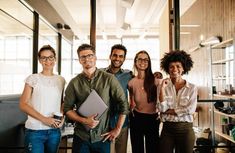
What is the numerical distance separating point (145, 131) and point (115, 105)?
1.39ft

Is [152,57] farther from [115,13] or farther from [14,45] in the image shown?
[115,13]

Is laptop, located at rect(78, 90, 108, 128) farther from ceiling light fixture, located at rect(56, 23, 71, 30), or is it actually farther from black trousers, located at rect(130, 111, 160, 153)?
ceiling light fixture, located at rect(56, 23, 71, 30)

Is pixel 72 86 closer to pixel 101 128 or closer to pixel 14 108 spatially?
pixel 101 128

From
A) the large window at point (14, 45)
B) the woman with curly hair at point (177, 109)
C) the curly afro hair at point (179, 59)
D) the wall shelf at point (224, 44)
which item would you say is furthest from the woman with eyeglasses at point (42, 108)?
the wall shelf at point (224, 44)

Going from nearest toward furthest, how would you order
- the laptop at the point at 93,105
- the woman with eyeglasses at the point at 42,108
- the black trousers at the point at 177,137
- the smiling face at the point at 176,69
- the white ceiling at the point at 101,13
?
the laptop at the point at 93,105 → the woman with eyeglasses at the point at 42,108 → the black trousers at the point at 177,137 → the smiling face at the point at 176,69 → the white ceiling at the point at 101,13

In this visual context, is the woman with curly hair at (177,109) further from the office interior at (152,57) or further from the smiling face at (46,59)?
the smiling face at (46,59)

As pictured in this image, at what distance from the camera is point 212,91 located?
4.47 m

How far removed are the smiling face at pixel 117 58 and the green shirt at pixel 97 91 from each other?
17.4 inches

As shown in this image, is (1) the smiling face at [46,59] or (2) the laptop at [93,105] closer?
(2) the laptop at [93,105]

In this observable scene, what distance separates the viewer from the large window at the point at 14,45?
3388 mm

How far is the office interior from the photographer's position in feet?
9.89

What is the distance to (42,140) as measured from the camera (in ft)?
6.00

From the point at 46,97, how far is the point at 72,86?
9.5 inches

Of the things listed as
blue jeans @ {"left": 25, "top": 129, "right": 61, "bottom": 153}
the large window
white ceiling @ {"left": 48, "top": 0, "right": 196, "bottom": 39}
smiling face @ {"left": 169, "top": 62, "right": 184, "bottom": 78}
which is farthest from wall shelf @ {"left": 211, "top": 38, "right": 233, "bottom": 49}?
the large window
